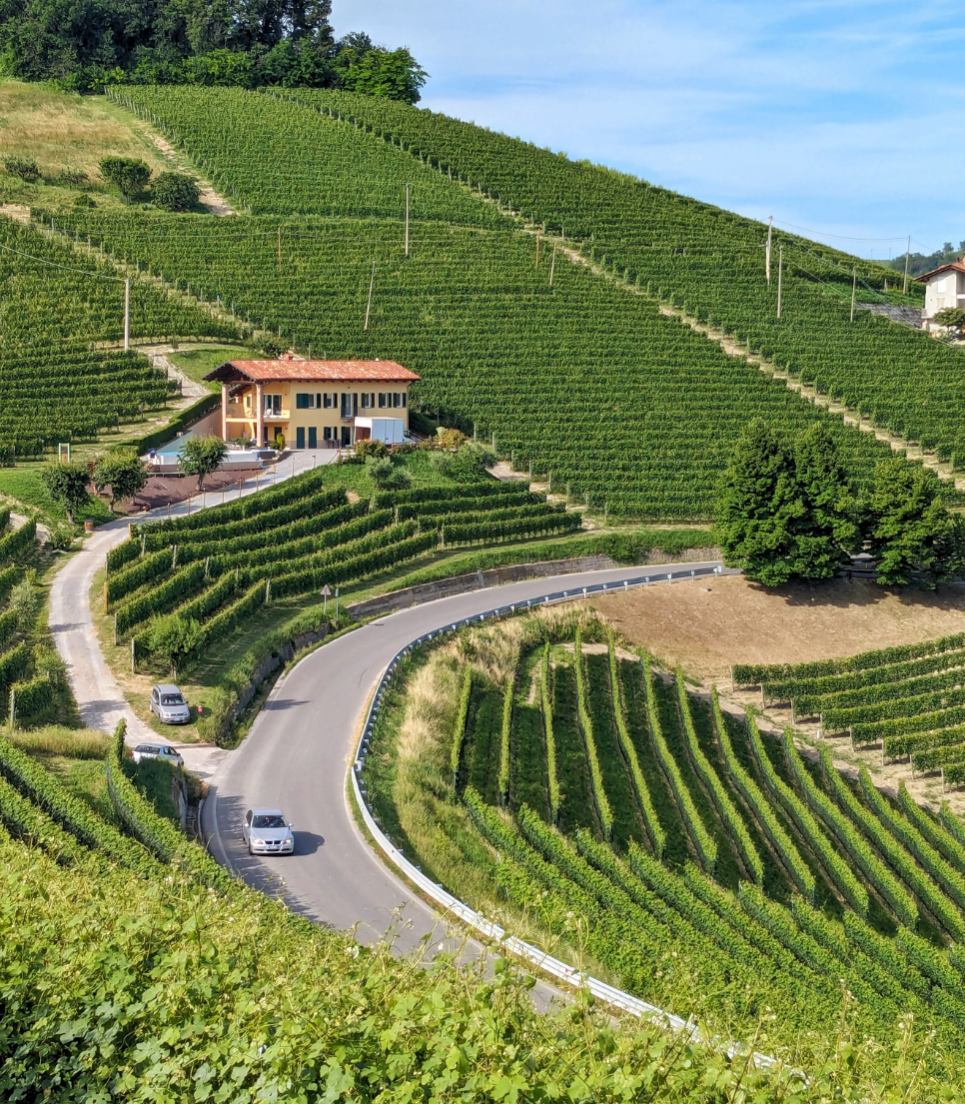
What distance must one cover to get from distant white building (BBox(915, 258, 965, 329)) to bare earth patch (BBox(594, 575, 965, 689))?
170 feet

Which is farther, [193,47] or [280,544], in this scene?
[193,47]

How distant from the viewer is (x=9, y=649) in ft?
148

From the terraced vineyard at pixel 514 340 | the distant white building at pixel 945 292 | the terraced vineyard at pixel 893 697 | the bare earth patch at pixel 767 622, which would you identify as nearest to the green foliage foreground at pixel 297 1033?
the terraced vineyard at pixel 893 697

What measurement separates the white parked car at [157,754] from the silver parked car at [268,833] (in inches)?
169

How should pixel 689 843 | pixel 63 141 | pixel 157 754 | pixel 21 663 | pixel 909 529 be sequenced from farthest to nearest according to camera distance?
pixel 63 141 → pixel 909 529 → pixel 689 843 → pixel 21 663 → pixel 157 754

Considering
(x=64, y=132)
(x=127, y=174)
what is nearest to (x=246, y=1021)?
(x=127, y=174)

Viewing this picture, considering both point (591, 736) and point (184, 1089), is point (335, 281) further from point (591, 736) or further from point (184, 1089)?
point (184, 1089)

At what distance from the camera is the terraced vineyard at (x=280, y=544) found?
4903cm

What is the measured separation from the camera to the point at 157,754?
122 feet

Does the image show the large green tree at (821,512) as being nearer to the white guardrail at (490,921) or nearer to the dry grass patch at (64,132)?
the white guardrail at (490,921)

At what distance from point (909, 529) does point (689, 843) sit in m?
30.6

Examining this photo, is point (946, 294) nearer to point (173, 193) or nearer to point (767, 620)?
point (767, 620)

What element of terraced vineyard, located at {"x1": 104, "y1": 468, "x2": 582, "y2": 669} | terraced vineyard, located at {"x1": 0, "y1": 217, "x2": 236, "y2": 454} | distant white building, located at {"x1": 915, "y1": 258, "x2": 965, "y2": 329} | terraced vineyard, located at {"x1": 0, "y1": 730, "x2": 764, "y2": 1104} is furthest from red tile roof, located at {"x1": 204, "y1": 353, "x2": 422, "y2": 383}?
terraced vineyard, located at {"x1": 0, "y1": 730, "x2": 764, "y2": 1104}

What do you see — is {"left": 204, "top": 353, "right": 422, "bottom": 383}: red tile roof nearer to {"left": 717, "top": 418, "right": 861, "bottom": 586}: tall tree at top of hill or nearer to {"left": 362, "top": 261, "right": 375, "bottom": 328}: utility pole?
{"left": 362, "top": 261, "right": 375, "bottom": 328}: utility pole
